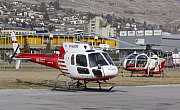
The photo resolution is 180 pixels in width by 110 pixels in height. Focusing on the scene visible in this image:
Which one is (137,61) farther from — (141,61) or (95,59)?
(95,59)

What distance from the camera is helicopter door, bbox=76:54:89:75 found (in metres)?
21.9

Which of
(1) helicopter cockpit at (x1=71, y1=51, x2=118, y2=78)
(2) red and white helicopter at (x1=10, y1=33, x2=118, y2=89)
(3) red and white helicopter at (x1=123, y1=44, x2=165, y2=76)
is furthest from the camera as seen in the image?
(3) red and white helicopter at (x1=123, y1=44, x2=165, y2=76)

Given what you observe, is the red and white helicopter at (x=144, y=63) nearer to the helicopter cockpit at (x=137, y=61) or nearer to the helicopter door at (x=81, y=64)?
the helicopter cockpit at (x=137, y=61)

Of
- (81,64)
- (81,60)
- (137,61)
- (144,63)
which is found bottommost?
(144,63)

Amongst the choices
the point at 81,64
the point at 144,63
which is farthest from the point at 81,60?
the point at 144,63

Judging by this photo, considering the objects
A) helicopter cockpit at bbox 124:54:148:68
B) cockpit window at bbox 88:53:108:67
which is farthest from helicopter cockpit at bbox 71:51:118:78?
helicopter cockpit at bbox 124:54:148:68

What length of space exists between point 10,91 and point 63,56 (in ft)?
12.5

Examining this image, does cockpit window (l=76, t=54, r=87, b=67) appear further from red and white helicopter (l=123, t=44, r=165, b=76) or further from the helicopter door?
red and white helicopter (l=123, t=44, r=165, b=76)

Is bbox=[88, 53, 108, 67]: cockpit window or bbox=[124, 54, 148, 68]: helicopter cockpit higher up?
bbox=[88, 53, 108, 67]: cockpit window

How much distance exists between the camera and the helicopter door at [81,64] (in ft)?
71.9

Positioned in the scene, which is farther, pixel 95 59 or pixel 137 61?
pixel 137 61

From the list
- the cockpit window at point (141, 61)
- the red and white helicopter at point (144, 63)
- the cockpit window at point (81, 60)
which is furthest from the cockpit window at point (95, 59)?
the cockpit window at point (141, 61)

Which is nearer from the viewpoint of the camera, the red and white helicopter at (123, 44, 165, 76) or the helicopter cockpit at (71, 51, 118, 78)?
the helicopter cockpit at (71, 51, 118, 78)

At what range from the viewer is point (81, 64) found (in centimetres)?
2209
